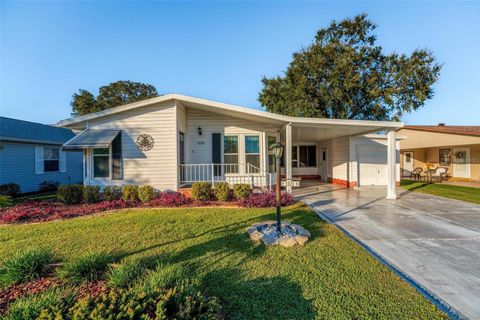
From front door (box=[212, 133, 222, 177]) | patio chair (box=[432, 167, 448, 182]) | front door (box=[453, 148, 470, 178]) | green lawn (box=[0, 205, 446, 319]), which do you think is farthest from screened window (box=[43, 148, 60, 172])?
front door (box=[453, 148, 470, 178])

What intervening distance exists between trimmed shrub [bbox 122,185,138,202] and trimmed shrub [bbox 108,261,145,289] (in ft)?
17.7

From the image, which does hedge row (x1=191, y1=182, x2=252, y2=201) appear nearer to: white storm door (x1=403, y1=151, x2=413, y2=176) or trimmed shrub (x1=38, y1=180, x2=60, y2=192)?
trimmed shrub (x1=38, y1=180, x2=60, y2=192)

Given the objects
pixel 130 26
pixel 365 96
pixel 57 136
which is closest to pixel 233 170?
pixel 130 26

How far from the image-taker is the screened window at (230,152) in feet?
31.8

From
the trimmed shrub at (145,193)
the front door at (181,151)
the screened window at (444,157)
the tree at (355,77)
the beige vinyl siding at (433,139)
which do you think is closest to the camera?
the trimmed shrub at (145,193)

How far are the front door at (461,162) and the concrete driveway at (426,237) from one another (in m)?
10.4

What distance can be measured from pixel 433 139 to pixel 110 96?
37828 mm

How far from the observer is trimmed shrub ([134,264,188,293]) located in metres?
2.46

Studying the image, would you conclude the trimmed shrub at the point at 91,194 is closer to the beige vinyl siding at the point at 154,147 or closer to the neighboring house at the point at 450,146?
the beige vinyl siding at the point at 154,147

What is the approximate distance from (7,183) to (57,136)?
4038mm

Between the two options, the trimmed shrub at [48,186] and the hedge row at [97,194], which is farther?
the trimmed shrub at [48,186]

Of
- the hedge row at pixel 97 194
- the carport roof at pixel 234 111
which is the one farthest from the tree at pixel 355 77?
the hedge row at pixel 97 194

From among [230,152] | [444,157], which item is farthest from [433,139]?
[230,152]

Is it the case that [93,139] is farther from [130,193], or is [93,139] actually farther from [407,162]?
[407,162]
